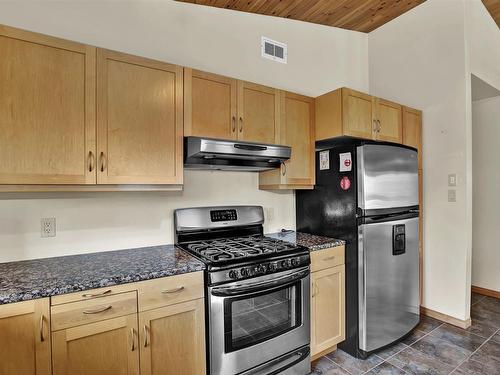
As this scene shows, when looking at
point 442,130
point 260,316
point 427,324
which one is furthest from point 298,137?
point 427,324

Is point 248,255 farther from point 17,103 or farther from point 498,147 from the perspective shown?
point 498,147

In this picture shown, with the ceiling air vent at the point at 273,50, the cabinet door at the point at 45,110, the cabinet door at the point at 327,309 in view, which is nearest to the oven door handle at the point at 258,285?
the cabinet door at the point at 327,309

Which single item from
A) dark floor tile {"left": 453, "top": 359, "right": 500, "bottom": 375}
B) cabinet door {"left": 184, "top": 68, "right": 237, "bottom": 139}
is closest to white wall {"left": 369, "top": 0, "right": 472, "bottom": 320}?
dark floor tile {"left": 453, "top": 359, "right": 500, "bottom": 375}

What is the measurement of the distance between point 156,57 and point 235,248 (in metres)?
1.55

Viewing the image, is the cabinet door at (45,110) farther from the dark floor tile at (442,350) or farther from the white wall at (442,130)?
the white wall at (442,130)

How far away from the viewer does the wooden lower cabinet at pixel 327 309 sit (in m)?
2.17

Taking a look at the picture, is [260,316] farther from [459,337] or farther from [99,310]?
[459,337]

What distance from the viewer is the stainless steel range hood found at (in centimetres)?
192

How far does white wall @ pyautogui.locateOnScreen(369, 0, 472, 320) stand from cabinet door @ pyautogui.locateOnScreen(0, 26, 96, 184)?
309 centimetres

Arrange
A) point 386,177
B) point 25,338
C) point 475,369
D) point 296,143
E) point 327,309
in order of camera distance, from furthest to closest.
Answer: point 296,143 < point 386,177 < point 327,309 < point 475,369 < point 25,338

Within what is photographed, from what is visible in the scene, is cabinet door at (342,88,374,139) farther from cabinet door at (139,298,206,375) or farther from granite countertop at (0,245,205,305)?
cabinet door at (139,298,206,375)

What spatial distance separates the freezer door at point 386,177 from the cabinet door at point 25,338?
2060mm

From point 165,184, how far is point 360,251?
1.55m

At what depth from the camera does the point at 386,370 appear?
2131 mm
